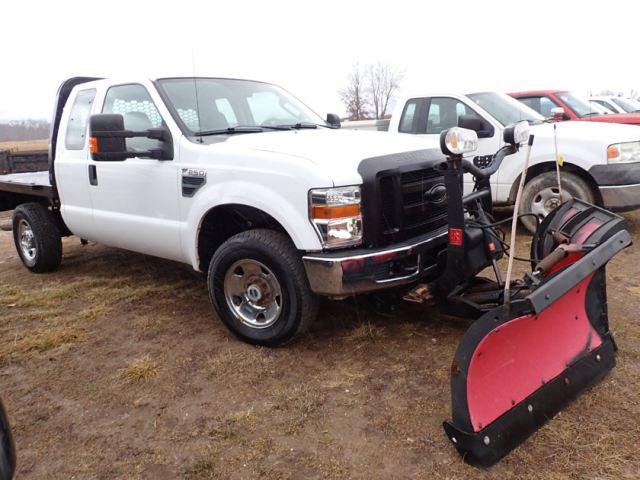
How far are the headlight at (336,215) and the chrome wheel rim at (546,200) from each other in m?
3.64

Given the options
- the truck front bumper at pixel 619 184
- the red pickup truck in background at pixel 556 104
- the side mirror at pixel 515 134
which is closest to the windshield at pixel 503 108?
the truck front bumper at pixel 619 184

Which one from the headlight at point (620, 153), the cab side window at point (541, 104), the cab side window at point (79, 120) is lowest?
the headlight at point (620, 153)

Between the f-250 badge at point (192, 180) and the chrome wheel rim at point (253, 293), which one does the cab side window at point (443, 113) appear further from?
the chrome wheel rim at point (253, 293)

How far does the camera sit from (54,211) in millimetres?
5738

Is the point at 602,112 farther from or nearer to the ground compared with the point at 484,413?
farther from the ground

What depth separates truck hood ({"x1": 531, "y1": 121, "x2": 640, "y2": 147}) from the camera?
18.7 ft

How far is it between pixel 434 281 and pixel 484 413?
1061 mm

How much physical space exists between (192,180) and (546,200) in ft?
13.7

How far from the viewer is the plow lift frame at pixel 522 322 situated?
2387 mm

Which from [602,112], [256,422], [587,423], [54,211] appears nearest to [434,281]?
[587,423]

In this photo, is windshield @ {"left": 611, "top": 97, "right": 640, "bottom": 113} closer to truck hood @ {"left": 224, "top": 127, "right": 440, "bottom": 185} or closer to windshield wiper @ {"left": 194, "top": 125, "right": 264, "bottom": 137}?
truck hood @ {"left": 224, "top": 127, "right": 440, "bottom": 185}

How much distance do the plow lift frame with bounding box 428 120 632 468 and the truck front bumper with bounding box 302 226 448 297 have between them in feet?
0.69

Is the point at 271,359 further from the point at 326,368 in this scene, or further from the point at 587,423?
the point at 587,423

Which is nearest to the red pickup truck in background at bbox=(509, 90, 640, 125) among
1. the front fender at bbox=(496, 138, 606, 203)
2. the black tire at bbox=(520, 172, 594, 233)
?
the front fender at bbox=(496, 138, 606, 203)
